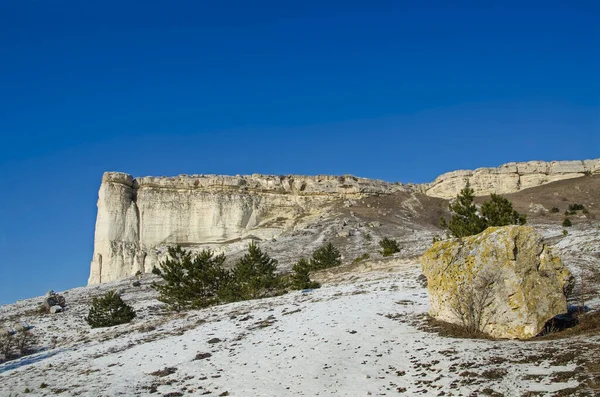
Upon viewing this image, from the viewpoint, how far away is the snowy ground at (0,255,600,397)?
11.7 m

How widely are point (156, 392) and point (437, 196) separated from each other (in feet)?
313

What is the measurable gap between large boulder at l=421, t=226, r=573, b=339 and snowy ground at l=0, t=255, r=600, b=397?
0.94 metres

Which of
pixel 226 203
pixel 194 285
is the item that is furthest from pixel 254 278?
pixel 226 203

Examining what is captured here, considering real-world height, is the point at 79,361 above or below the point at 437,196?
below

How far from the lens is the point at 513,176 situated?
333 feet

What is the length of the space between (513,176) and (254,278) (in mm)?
84042

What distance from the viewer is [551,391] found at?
9.87 m

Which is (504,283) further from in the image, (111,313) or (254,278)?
(111,313)

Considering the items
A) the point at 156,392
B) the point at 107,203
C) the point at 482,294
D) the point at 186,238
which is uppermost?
the point at 107,203

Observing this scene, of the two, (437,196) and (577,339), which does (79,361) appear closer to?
(577,339)

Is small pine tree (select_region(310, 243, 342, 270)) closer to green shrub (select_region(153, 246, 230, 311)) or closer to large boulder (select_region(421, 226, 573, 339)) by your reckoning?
green shrub (select_region(153, 246, 230, 311))

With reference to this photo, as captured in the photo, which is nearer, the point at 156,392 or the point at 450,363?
the point at 450,363

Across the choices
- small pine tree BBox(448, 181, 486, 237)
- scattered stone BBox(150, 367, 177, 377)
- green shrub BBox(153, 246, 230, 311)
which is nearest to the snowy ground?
scattered stone BBox(150, 367, 177, 377)

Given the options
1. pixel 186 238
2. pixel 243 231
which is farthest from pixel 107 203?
pixel 243 231
